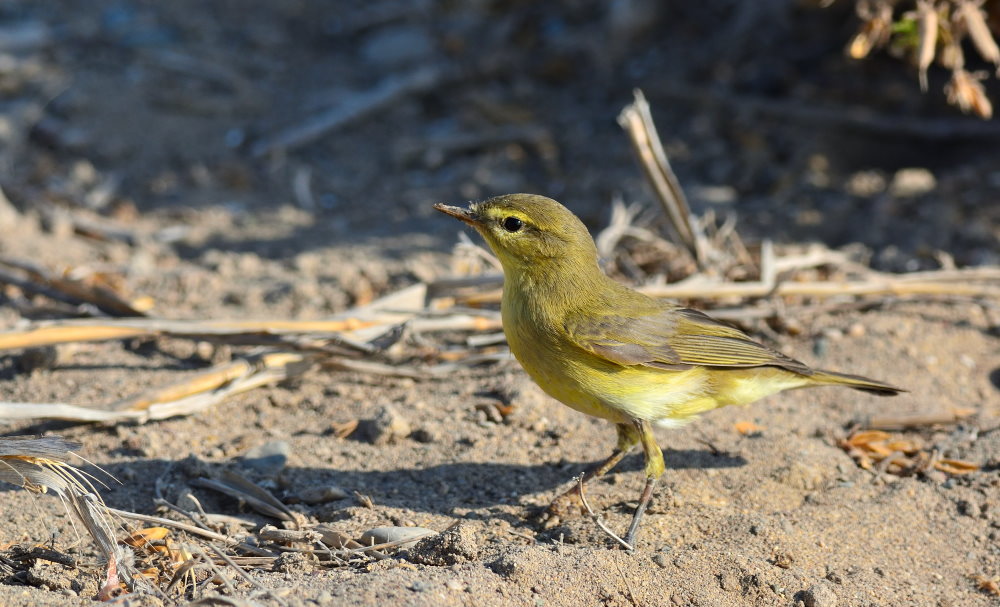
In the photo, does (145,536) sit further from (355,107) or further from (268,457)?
(355,107)

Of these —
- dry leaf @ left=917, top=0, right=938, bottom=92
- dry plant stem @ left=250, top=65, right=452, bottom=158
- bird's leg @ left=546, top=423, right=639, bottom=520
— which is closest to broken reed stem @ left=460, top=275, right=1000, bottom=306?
dry leaf @ left=917, top=0, right=938, bottom=92

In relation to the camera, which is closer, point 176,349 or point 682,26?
point 176,349

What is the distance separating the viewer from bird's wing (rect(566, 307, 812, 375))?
4.39 metres

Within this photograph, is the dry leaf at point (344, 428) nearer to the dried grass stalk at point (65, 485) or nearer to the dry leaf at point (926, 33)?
the dried grass stalk at point (65, 485)

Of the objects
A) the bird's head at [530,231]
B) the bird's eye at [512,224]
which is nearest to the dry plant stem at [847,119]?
the bird's head at [530,231]

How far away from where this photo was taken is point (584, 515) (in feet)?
14.6

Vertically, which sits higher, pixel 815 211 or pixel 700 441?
pixel 815 211

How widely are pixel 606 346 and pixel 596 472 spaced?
64 cm

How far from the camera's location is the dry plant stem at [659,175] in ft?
19.6

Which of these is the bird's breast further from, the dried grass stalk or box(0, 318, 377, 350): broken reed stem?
the dried grass stalk

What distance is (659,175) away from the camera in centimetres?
620

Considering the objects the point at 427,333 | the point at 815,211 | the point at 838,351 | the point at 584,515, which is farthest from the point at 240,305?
the point at 815,211

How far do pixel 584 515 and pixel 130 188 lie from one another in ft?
19.1

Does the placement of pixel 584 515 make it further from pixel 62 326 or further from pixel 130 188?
pixel 130 188
